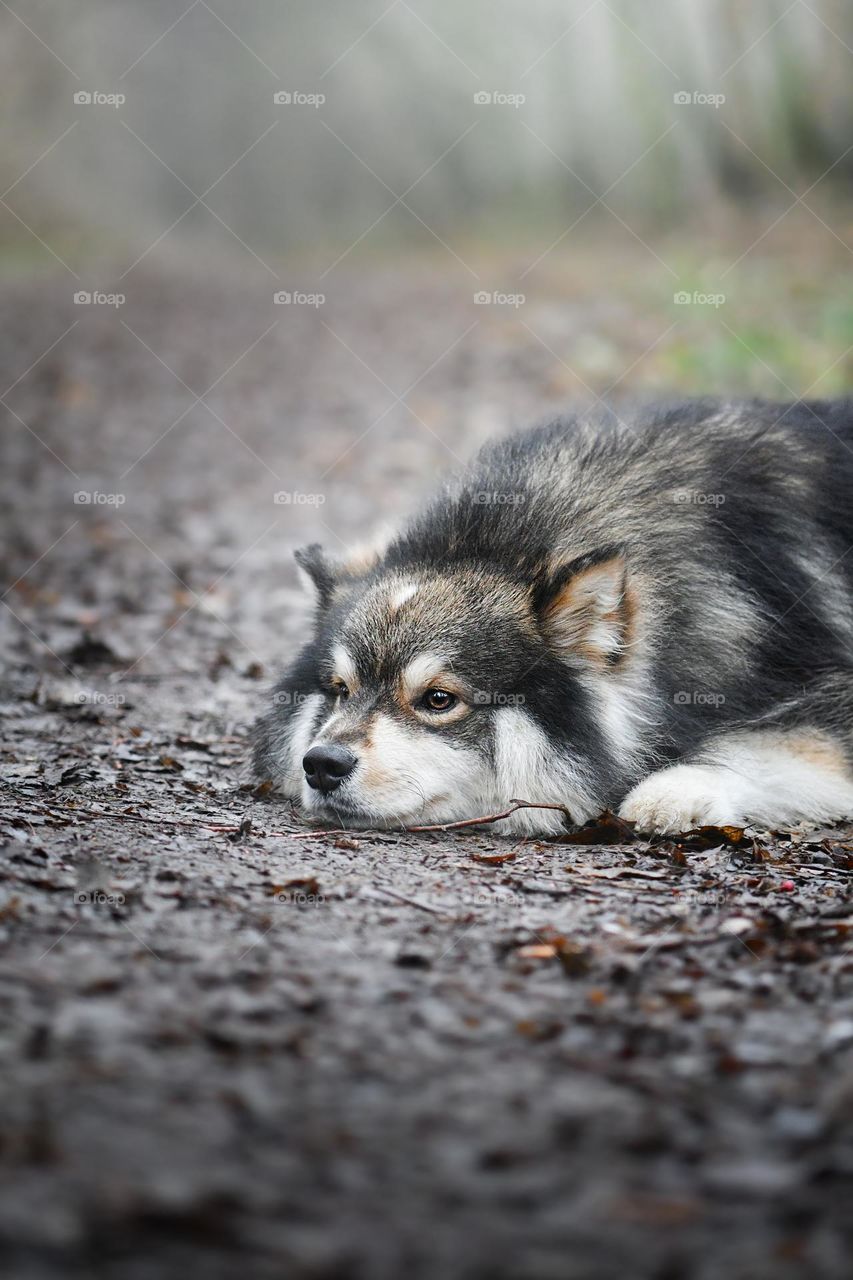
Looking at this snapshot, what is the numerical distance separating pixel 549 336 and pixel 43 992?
1352 centimetres

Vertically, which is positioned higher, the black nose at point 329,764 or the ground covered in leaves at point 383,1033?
the black nose at point 329,764

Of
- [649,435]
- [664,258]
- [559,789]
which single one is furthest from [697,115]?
[559,789]

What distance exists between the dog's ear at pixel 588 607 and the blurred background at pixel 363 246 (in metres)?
3.40

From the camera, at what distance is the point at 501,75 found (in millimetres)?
22094
